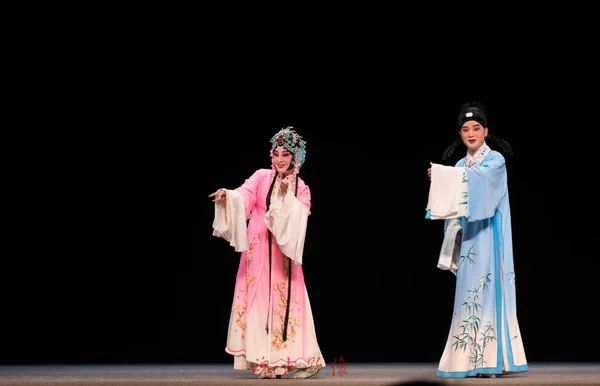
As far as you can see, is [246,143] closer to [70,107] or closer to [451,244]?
[70,107]

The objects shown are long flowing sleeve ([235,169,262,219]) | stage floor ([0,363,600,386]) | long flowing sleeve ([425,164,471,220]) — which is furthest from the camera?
long flowing sleeve ([235,169,262,219])

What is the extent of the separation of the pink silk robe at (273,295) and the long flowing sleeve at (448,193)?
0.64m

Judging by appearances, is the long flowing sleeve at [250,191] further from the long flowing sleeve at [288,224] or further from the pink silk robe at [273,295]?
the long flowing sleeve at [288,224]

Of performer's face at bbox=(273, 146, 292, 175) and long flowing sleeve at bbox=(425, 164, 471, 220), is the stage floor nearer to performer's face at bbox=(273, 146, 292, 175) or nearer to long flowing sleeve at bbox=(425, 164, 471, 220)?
long flowing sleeve at bbox=(425, 164, 471, 220)

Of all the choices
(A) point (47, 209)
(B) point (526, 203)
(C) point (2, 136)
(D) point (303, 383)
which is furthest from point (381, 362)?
(C) point (2, 136)

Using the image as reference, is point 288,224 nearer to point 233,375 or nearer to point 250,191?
point 250,191

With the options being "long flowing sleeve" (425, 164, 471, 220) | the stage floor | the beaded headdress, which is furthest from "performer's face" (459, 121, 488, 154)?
the stage floor

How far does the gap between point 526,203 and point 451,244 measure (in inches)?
67.0

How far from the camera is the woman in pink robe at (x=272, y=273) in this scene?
4.52 m

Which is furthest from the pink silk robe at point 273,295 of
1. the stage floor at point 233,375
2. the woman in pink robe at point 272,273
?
the stage floor at point 233,375

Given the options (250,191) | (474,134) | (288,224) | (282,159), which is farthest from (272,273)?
(474,134)

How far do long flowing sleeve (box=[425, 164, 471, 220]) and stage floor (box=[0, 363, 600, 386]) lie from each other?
0.78 metres

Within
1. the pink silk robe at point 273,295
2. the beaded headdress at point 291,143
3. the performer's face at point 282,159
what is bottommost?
the pink silk robe at point 273,295

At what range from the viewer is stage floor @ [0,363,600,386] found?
430 centimetres
